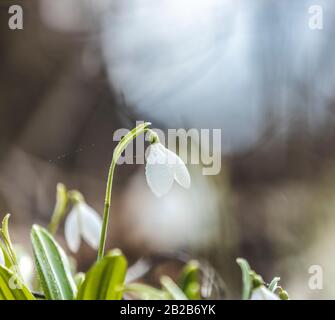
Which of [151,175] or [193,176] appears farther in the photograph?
[193,176]

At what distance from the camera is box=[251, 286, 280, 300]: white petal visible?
61 cm

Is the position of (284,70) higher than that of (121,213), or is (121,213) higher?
(284,70)

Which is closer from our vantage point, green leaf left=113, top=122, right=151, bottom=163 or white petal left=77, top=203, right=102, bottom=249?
green leaf left=113, top=122, right=151, bottom=163

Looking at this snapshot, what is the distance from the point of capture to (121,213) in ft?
7.66

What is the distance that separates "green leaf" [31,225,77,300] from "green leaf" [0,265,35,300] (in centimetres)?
→ 2

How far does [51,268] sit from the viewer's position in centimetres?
69

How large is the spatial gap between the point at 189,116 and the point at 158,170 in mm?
1077

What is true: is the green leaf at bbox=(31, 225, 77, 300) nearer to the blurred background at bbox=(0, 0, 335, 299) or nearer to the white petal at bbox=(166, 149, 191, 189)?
the white petal at bbox=(166, 149, 191, 189)

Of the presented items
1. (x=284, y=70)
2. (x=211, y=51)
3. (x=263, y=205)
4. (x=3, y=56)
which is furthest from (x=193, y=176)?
(x=3, y=56)

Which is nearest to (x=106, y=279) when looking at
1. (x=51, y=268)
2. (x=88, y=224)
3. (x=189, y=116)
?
(x=51, y=268)

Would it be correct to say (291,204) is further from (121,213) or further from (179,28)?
(179,28)

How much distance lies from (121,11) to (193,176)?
0.72 m

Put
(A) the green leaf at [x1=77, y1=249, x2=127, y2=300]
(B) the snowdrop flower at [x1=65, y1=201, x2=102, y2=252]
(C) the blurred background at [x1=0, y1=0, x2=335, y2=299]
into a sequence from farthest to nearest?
(C) the blurred background at [x1=0, y1=0, x2=335, y2=299] < (B) the snowdrop flower at [x1=65, y1=201, x2=102, y2=252] < (A) the green leaf at [x1=77, y1=249, x2=127, y2=300]

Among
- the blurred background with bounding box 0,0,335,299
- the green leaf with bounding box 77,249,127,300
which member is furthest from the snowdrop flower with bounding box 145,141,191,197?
the blurred background with bounding box 0,0,335,299
